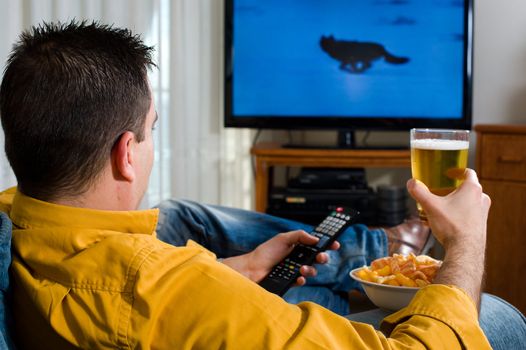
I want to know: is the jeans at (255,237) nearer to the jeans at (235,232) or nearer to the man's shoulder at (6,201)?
the jeans at (235,232)

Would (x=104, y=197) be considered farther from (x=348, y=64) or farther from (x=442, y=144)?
(x=348, y=64)

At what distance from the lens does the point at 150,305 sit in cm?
77

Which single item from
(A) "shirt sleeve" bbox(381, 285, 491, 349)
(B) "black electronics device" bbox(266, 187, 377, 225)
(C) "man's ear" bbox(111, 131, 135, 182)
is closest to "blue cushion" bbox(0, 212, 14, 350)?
(C) "man's ear" bbox(111, 131, 135, 182)

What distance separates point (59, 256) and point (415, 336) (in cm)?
43

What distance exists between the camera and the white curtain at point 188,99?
2.83 meters

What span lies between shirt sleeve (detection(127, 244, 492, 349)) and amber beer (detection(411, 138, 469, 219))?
42 centimetres

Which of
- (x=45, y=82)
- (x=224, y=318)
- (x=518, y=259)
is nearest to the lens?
(x=224, y=318)

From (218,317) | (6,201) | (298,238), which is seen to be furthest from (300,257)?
(218,317)

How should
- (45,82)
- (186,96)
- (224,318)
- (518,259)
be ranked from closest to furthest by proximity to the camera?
(224,318) < (45,82) < (518,259) < (186,96)

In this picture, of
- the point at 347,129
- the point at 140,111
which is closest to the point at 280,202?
the point at 347,129

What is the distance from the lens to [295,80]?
3.18 meters

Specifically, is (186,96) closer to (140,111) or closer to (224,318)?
(140,111)

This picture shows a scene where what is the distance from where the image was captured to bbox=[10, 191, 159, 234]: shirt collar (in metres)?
0.88

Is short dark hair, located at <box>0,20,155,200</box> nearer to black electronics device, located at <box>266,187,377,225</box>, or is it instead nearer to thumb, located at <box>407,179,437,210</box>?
thumb, located at <box>407,179,437,210</box>
